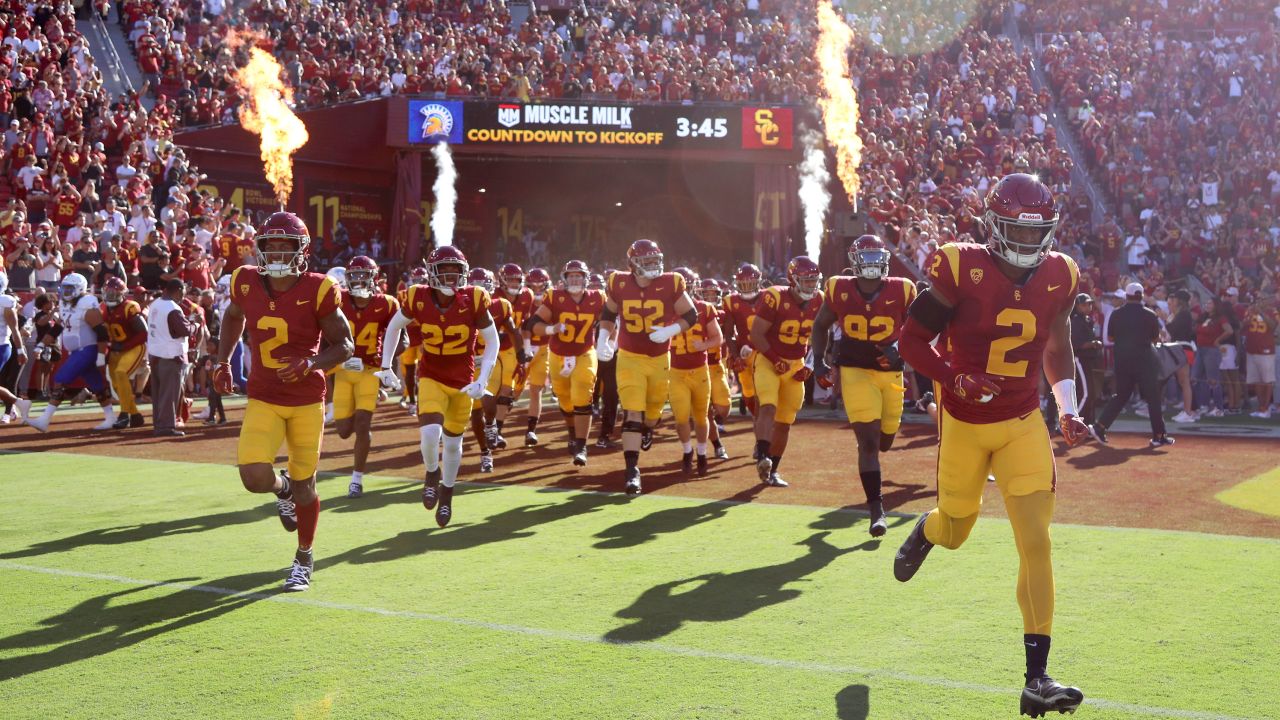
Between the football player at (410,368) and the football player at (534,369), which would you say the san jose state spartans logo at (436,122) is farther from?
the football player at (534,369)

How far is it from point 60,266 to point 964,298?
17233mm

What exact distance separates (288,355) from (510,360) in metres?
6.45

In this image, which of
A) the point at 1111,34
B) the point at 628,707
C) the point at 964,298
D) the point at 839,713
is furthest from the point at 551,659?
the point at 1111,34

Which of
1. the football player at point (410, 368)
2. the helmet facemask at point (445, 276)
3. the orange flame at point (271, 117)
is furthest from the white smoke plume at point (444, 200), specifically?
the helmet facemask at point (445, 276)

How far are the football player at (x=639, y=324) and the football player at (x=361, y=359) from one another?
196 cm

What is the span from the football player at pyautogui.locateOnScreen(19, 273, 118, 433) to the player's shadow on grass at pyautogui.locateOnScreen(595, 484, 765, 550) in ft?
30.5

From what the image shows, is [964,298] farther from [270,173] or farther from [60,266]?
[270,173]

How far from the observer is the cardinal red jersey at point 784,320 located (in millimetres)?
10406

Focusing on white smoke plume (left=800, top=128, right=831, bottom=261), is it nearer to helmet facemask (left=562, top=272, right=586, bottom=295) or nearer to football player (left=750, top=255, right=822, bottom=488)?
helmet facemask (left=562, top=272, right=586, bottom=295)

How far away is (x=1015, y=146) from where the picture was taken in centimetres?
2833

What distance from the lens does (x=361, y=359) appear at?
10.5 metres

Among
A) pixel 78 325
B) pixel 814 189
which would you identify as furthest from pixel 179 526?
pixel 814 189

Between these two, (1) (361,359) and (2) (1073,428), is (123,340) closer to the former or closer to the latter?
(1) (361,359)

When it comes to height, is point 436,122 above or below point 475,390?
above
